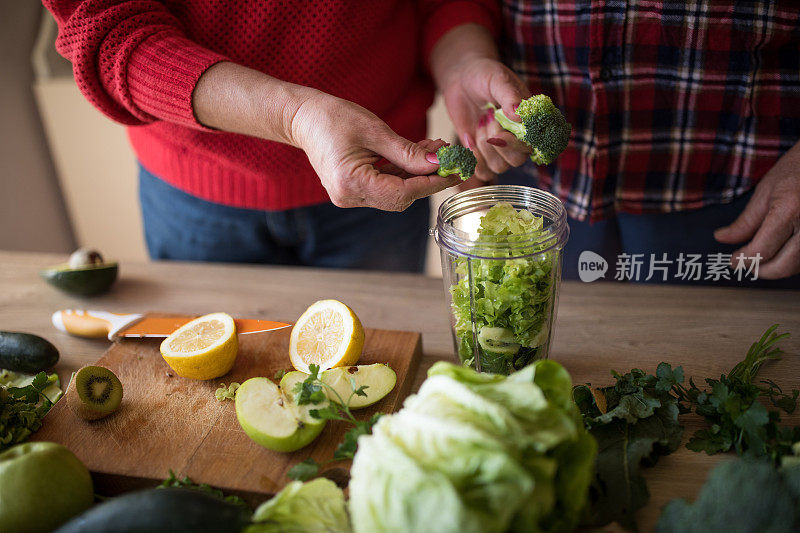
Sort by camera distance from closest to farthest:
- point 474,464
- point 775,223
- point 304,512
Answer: point 474,464 < point 304,512 < point 775,223

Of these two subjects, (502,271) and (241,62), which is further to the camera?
(241,62)

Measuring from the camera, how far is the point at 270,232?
5.61 feet

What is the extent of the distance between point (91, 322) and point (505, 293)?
0.93m

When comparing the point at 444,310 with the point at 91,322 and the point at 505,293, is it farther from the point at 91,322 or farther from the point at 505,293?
the point at 91,322

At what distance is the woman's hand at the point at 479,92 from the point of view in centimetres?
121

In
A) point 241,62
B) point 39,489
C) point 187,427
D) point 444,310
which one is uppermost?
point 241,62

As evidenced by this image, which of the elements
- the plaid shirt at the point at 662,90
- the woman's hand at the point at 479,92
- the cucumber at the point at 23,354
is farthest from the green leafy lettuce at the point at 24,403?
the plaid shirt at the point at 662,90

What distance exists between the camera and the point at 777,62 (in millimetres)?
1338

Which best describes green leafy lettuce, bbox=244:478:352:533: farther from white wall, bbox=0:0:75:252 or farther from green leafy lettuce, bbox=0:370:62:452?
white wall, bbox=0:0:75:252

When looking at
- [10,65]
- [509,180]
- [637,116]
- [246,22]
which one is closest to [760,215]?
[637,116]

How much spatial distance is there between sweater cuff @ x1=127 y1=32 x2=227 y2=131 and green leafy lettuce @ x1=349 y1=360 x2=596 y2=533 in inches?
29.6

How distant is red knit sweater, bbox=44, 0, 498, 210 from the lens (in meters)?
1.19

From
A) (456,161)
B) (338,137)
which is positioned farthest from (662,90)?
(338,137)

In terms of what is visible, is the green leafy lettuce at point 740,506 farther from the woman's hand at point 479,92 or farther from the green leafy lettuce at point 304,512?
the woman's hand at point 479,92
